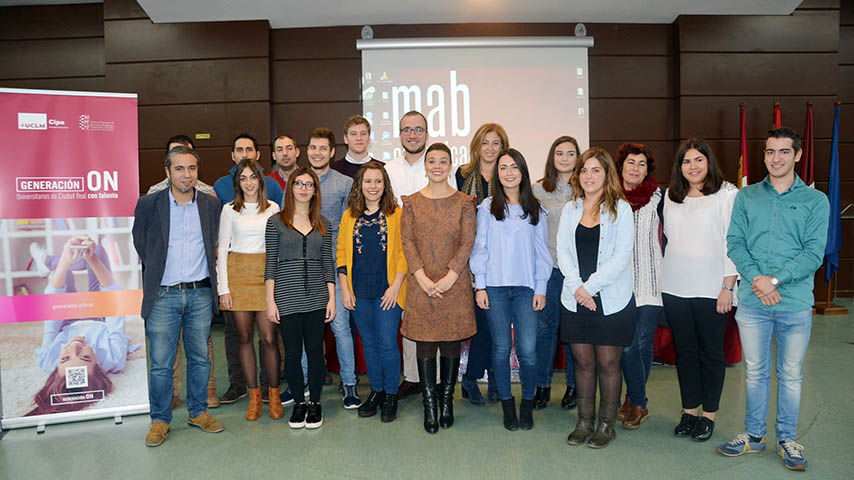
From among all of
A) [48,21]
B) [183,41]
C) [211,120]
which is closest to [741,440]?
[211,120]

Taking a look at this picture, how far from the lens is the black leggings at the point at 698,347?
8.74ft

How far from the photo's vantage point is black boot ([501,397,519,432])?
9.53 ft

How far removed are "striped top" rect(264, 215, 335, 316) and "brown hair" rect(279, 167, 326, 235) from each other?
0.15 ft

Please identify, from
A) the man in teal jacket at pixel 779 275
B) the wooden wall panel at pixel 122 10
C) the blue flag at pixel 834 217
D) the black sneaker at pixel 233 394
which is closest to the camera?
the man in teal jacket at pixel 779 275

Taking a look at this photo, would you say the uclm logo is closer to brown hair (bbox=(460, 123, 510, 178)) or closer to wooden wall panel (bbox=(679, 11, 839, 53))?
brown hair (bbox=(460, 123, 510, 178))

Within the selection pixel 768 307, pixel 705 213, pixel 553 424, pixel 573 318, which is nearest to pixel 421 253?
pixel 573 318

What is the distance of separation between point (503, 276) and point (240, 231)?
1.51 meters

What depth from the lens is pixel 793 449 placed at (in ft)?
7.95

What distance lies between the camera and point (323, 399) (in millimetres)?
3496

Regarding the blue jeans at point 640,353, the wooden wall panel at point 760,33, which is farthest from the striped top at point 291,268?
the wooden wall panel at point 760,33

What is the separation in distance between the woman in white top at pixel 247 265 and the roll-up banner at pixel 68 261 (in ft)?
2.05

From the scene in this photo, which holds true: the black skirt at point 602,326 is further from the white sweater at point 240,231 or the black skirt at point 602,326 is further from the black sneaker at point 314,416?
the white sweater at point 240,231

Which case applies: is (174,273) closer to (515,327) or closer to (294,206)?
(294,206)

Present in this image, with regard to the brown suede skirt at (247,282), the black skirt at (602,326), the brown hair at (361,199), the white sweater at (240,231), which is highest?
the brown hair at (361,199)
